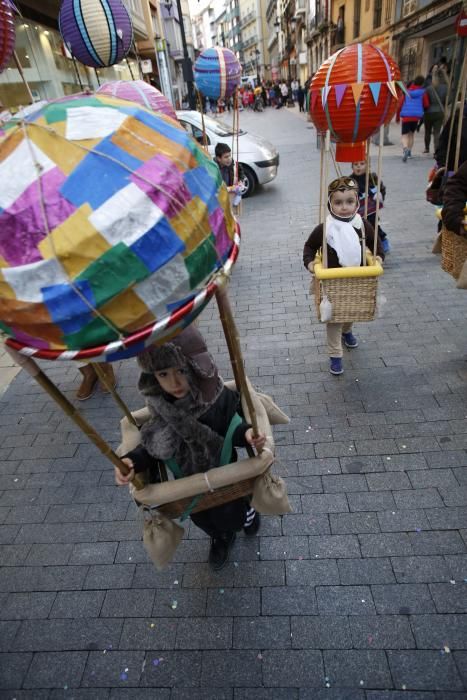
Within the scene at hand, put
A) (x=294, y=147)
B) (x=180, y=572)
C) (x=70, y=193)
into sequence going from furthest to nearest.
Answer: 1. (x=294, y=147)
2. (x=180, y=572)
3. (x=70, y=193)

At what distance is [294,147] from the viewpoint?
1661 centimetres

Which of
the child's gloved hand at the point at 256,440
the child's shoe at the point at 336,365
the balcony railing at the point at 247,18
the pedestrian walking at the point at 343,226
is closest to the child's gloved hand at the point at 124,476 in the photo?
the child's gloved hand at the point at 256,440

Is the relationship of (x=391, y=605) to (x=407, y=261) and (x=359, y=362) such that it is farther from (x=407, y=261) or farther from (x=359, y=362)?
(x=407, y=261)

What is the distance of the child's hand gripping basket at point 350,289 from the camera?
3.18 meters

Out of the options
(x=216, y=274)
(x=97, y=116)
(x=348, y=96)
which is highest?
(x=97, y=116)

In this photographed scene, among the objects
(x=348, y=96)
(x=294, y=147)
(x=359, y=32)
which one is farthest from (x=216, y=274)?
(x=359, y=32)

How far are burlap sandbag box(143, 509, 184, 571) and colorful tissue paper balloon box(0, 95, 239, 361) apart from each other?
1203 millimetres

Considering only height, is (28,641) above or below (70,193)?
below

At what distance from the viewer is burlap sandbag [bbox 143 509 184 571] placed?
2.06 metres

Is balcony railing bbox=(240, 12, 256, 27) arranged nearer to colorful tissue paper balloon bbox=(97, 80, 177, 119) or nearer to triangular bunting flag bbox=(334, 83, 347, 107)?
colorful tissue paper balloon bbox=(97, 80, 177, 119)

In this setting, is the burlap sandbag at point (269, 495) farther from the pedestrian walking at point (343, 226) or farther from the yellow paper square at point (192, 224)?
the pedestrian walking at point (343, 226)

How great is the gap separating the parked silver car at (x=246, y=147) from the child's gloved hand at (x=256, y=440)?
348 inches

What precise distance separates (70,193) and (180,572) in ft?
7.91

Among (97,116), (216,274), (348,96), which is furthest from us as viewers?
(348,96)
